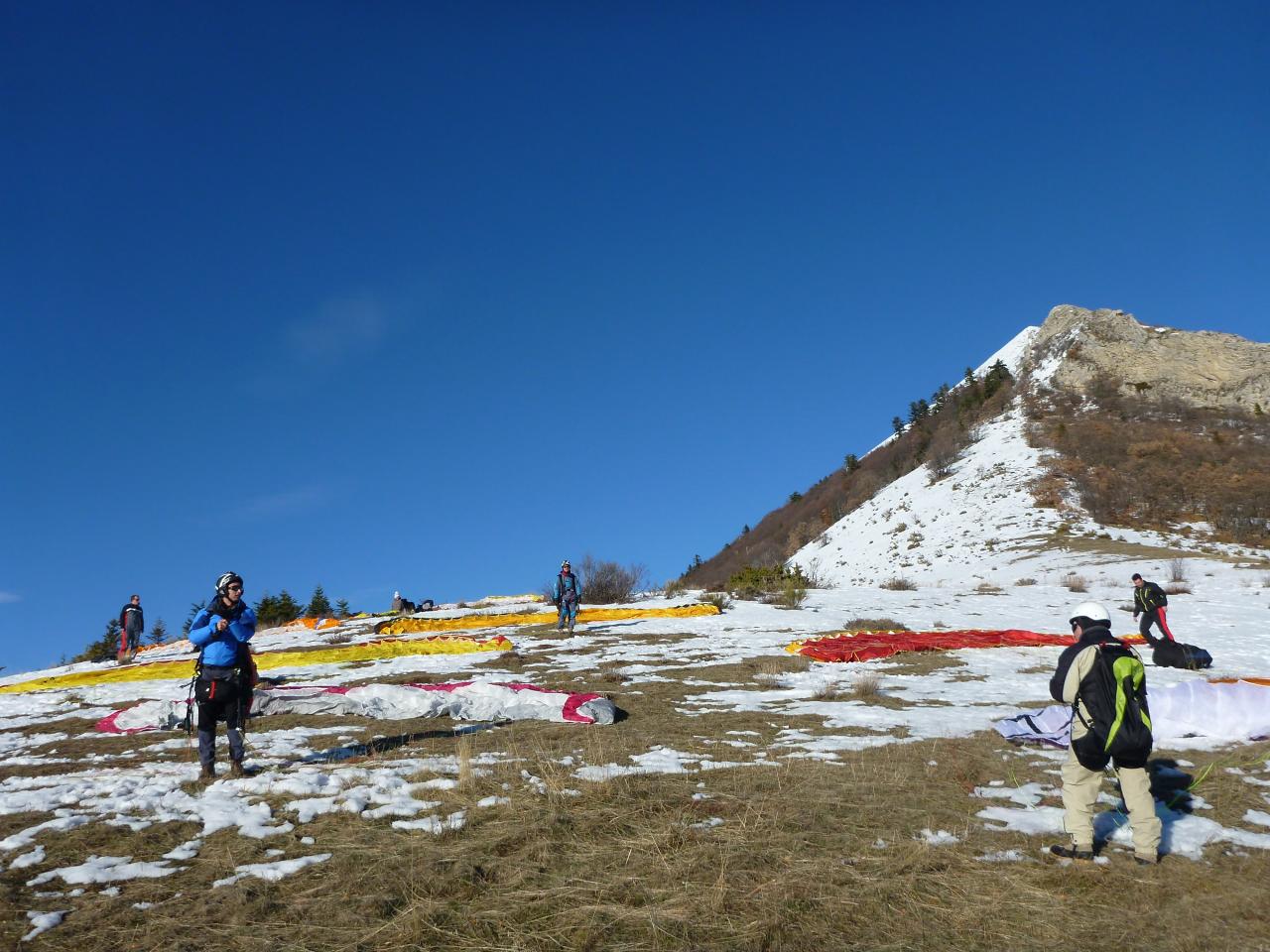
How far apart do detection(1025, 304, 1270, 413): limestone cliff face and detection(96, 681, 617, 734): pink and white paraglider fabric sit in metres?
62.5

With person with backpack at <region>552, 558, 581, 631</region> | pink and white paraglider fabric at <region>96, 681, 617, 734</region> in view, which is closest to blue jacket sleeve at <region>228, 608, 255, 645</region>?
pink and white paraglider fabric at <region>96, 681, 617, 734</region>

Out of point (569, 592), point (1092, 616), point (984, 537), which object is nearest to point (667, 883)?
point (1092, 616)

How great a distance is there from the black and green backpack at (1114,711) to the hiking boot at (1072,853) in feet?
1.75

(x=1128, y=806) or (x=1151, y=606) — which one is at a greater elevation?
(x=1151, y=606)

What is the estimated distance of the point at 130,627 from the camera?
77.1 feet

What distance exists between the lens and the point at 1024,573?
32500 millimetres

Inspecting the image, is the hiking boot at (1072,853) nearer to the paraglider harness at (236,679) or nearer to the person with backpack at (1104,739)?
the person with backpack at (1104,739)

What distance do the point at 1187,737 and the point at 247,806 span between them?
927 cm

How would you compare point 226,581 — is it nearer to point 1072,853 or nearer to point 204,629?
point 204,629

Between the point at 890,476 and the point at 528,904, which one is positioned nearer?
the point at 528,904

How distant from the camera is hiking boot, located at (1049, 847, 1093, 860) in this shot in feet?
17.1

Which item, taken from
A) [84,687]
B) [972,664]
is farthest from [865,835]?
[84,687]

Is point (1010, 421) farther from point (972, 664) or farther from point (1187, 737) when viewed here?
point (1187, 737)

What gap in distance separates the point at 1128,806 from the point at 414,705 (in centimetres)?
843
